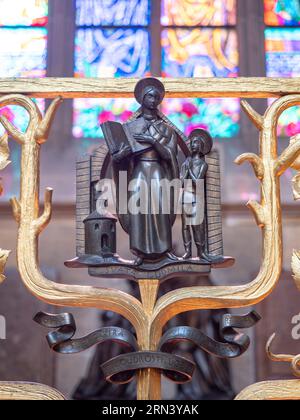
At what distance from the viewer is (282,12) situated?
7.56 m

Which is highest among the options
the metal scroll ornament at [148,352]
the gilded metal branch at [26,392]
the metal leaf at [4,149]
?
the metal leaf at [4,149]

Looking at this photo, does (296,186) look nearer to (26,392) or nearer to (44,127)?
(44,127)

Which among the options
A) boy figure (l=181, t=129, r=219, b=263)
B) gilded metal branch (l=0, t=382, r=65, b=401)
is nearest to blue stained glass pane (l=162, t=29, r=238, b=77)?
boy figure (l=181, t=129, r=219, b=263)

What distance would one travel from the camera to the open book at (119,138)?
275 cm

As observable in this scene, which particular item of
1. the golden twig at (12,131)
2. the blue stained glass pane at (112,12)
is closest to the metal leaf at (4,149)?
the golden twig at (12,131)

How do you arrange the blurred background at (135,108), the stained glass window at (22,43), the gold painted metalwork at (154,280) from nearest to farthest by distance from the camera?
the gold painted metalwork at (154,280), the blurred background at (135,108), the stained glass window at (22,43)

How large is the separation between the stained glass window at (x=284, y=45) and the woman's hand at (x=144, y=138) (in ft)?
14.3

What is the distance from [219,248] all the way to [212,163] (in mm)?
306

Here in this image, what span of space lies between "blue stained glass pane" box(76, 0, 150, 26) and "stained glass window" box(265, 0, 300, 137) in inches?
44.7

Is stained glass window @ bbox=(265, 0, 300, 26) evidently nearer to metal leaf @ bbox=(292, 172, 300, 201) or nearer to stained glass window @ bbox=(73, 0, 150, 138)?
stained glass window @ bbox=(73, 0, 150, 138)

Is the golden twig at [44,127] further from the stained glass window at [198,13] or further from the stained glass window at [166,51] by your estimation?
the stained glass window at [198,13]

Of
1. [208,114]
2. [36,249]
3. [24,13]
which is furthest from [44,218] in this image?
[24,13]

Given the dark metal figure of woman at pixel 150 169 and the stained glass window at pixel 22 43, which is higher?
the stained glass window at pixel 22 43
